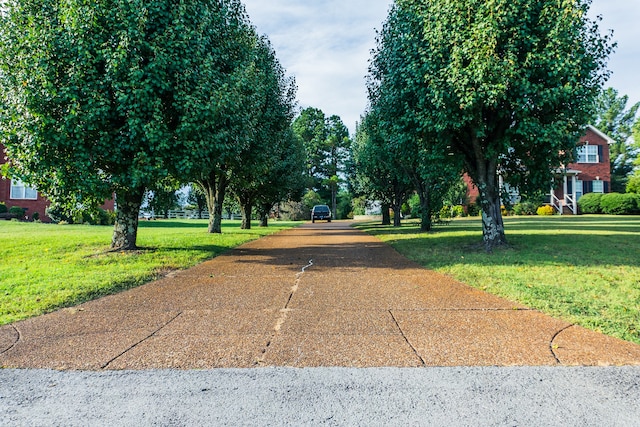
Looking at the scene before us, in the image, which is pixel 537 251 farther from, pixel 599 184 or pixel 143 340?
pixel 599 184

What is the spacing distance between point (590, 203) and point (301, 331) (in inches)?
1459

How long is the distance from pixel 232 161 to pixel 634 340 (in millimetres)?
14316

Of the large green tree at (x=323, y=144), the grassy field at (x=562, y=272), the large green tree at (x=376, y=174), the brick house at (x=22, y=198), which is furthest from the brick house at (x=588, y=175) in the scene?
the large green tree at (x=323, y=144)

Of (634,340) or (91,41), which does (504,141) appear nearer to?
(634,340)

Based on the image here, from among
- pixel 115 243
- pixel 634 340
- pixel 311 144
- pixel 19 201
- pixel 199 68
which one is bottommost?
pixel 634 340

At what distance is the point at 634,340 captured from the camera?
4.15 metres

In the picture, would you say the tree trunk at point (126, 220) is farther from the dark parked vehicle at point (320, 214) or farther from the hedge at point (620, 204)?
the hedge at point (620, 204)

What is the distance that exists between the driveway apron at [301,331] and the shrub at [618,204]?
103ft

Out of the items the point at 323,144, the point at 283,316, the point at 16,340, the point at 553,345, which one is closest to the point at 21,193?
the point at 16,340

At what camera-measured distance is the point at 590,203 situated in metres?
33.9

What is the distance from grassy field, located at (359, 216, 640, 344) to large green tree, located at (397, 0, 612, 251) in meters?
1.54

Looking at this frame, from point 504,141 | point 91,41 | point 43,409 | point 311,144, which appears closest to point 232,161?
point 91,41

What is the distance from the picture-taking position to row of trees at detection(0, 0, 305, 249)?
9.01m

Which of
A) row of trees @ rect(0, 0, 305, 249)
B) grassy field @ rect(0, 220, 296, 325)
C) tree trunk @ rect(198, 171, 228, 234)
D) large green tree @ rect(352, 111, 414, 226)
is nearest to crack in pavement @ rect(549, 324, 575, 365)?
grassy field @ rect(0, 220, 296, 325)
